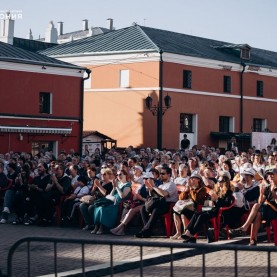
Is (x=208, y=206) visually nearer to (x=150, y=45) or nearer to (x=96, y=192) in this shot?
(x=96, y=192)

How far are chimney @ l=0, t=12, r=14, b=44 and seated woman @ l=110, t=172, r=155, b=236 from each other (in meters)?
39.4

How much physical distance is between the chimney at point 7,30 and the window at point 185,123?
1482 centimetres

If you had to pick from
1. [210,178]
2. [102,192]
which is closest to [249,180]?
[210,178]

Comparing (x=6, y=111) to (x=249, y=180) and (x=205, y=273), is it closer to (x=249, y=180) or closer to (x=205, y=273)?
(x=249, y=180)

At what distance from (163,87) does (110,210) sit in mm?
29139

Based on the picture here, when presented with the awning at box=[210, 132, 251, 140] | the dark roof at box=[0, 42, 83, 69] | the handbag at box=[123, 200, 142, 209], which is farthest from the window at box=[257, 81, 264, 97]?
the handbag at box=[123, 200, 142, 209]

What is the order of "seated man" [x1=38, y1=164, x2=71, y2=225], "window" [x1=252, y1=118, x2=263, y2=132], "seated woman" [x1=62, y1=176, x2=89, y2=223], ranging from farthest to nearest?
"window" [x1=252, y1=118, x2=263, y2=132] < "seated man" [x1=38, y1=164, x2=71, y2=225] < "seated woman" [x1=62, y1=176, x2=89, y2=223]

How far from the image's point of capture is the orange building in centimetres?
4638

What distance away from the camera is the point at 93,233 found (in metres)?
17.2

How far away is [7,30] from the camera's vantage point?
181 ft

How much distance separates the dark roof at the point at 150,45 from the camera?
47.3 m

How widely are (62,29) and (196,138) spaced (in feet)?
175

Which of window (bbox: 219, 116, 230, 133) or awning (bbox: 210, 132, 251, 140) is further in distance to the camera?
window (bbox: 219, 116, 230, 133)

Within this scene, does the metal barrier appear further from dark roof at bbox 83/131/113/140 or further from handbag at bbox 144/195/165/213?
dark roof at bbox 83/131/113/140
